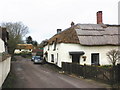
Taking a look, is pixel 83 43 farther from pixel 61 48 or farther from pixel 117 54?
pixel 117 54

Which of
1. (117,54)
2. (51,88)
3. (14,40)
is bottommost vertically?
(51,88)

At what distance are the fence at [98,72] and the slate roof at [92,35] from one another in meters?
5.16

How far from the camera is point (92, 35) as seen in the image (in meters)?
24.5

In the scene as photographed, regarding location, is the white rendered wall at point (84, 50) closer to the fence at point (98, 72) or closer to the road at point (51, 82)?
the fence at point (98, 72)

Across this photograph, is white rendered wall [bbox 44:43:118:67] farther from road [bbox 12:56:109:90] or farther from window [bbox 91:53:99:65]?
road [bbox 12:56:109:90]

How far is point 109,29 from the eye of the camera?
26438mm

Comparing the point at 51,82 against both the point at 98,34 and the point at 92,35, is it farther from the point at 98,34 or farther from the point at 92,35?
the point at 98,34

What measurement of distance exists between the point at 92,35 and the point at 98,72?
10.8m

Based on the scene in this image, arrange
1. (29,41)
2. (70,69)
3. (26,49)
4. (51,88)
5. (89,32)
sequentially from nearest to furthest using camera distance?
(51,88) → (70,69) → (89,32) → (26,49) → (29,41)

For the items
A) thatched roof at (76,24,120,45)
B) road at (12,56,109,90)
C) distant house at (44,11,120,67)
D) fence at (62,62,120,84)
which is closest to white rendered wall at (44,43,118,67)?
distant house at (44,11,120,67)

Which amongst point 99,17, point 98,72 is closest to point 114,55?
point 98,72

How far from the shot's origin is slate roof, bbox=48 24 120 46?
2355 centimetres

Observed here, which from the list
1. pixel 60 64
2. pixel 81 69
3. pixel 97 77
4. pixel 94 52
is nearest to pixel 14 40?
pixel 60 64

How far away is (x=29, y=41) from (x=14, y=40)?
54.0 meters
